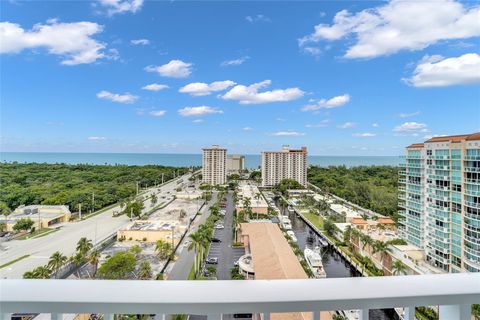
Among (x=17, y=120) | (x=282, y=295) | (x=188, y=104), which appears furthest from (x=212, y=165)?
(x=282, y=295)

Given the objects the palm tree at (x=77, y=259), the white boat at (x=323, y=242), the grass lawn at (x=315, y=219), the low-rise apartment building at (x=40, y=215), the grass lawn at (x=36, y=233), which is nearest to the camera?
the low-rise apartment building at (x=40, y=215)

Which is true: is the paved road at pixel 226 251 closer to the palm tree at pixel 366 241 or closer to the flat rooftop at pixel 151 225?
the flat rooftop at pixel 151 225

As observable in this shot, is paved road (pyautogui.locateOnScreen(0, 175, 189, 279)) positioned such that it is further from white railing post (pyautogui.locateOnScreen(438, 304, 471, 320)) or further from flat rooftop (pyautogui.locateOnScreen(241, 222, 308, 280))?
flat rooftop (pyautogui.locateOnScreen(241, 222, 308, 280))

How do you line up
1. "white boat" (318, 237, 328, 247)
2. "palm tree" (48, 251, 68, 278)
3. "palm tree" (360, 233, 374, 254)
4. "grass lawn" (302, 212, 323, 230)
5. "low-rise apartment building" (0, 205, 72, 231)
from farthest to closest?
"grass lawn" (302, 212, 323, 230), "white boat" (318, 237, 328, 247), "palm tree" (360, 233, 374, 254), "palm tree" (48, 251, 68, 278), "low-rise apartment building" (0, 205, 72, 231)

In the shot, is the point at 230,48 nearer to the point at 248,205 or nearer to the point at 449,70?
the point at 449,70

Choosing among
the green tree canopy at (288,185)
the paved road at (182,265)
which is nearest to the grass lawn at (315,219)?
the paved road at (182,265)

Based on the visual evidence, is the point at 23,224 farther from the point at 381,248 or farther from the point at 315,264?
the point at 381,248

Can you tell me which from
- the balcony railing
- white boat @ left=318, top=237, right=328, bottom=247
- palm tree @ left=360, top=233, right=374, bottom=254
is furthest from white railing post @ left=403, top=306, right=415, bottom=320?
white boat @ left=318, top=237, right=328, bottom=247
